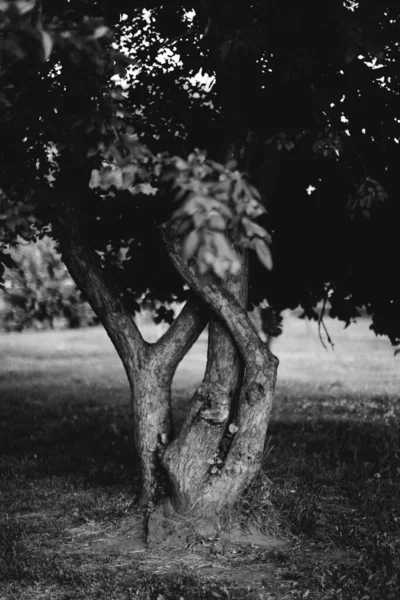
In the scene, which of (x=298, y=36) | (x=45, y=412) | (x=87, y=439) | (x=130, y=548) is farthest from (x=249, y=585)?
(x=45, y=412)

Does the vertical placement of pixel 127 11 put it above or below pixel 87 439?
above

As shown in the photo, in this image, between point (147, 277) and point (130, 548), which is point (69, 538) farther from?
point (147, 277)

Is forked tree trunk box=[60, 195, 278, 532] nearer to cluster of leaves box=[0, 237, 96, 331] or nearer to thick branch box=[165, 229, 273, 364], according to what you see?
thick branch box=[165, 229, 273, 364]

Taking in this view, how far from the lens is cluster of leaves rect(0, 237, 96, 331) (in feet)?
86.2

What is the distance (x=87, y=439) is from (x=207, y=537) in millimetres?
4212

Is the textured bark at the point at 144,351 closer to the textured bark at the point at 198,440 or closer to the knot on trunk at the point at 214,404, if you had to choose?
the textured bark at the point at 198,440

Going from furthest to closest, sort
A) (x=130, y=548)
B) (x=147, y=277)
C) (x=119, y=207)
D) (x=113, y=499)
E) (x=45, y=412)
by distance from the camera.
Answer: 1. (x=45, y=412)
2. (x=147, y=277)
3. (x=119, y=207)
4. (x=113, y=499)
5. (x=130, y=548)

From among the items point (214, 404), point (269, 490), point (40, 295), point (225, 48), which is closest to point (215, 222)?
point (225, 48)

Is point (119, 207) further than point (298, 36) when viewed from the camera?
Yes

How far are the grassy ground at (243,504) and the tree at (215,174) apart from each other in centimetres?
61

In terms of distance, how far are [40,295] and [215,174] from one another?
2393 cm

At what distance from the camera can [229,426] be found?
605 centimetres

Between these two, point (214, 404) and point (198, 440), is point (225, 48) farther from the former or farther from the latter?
point (198, 440)

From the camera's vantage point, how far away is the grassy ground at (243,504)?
16.9 ft
